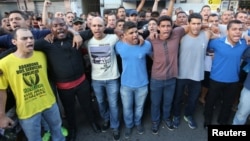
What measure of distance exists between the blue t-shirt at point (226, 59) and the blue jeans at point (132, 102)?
1.23 meters

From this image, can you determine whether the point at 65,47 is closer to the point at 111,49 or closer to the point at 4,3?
the point at 111,49

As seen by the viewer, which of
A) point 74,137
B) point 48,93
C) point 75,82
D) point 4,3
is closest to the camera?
point 48,93

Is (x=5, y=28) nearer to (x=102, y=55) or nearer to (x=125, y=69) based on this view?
(x=102, y=55)

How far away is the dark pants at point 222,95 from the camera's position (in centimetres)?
344

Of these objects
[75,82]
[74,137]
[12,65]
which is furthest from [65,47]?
[74,137]

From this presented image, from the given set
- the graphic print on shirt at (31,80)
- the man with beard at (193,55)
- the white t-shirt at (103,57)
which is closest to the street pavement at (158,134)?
the man with beard at (193,55)

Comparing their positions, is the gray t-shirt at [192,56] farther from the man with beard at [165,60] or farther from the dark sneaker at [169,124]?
the dark sneaker at [169,124]

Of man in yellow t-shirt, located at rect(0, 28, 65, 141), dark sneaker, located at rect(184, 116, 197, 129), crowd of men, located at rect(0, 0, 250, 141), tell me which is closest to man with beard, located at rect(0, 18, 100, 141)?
crowd of men, located at rect(0, 0, 250, 141)

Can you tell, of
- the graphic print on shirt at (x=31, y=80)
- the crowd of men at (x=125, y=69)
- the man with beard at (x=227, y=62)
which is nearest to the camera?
the graphic print on shirt at (x=31, y=80)

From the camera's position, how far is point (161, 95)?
144 inches

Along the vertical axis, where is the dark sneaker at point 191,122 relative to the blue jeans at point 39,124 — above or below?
below

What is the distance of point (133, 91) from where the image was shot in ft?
11.4

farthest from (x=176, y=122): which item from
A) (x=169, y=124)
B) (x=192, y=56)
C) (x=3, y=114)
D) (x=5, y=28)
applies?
(x=5, y=28)

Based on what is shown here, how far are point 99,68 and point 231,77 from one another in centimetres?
218
